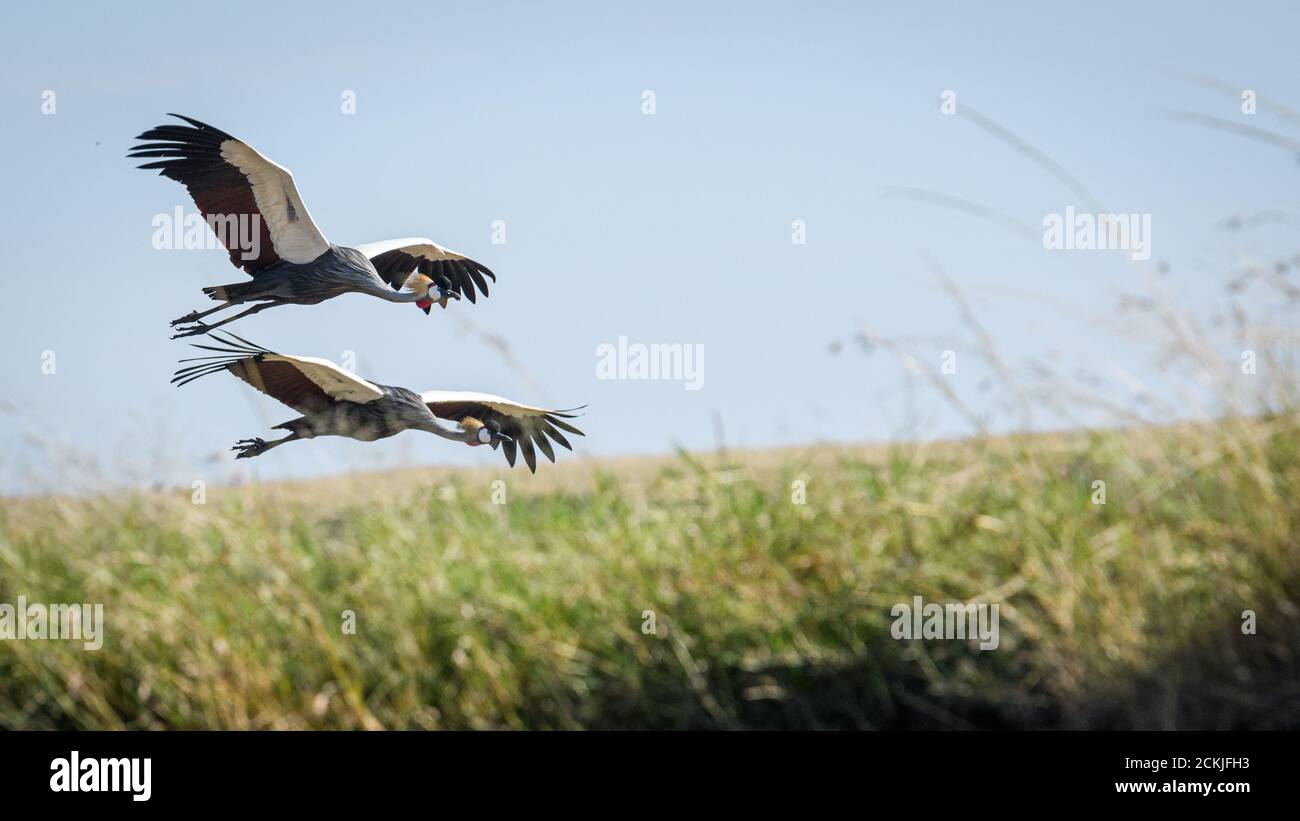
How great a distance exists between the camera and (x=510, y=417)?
10.9ft

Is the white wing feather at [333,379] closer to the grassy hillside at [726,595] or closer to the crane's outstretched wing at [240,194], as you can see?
the crane's outstretched wing at [240,194]

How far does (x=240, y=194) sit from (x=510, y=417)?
86 cm

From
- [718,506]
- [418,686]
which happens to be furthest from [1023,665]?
[418,686]

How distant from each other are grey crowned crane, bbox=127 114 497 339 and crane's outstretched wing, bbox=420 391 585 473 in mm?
254

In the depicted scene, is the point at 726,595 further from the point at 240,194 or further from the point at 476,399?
the point at 240,194

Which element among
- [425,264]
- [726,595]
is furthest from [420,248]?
[726,595]

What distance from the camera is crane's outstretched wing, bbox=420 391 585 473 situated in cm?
285

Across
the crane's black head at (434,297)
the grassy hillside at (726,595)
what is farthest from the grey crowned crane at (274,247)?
the grassy hillside at (726,595)

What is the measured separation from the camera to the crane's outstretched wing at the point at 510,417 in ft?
9.34

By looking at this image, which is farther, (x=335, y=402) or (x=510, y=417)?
(x=510, y=417)

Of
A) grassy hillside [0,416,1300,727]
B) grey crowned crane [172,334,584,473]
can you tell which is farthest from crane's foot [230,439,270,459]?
grassy hillside [0,416,1300,727]
